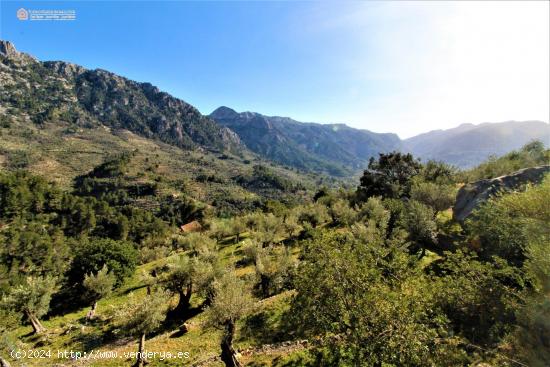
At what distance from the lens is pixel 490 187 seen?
142 ft

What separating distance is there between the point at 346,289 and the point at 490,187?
39933mm

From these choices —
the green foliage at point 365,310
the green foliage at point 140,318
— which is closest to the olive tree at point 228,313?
the green foliage at point 140,318

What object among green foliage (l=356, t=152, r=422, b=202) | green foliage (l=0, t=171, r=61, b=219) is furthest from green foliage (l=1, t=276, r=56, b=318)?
green foliage (l=0, t=171, r=61, b=219)

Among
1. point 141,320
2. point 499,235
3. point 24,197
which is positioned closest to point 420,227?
point 499,235

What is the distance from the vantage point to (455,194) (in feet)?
174

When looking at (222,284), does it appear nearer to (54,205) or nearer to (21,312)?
(21,312)

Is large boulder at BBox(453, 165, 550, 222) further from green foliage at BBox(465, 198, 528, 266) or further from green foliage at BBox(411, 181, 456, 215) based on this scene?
green foliage at BBox(465, 198, 528, 266)

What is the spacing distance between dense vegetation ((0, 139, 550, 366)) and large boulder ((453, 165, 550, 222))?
330 cm

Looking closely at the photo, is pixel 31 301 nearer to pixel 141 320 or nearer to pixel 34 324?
pixel 34 324

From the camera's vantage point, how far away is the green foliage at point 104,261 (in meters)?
51.3

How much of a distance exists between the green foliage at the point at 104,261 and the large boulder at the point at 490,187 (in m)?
60.1

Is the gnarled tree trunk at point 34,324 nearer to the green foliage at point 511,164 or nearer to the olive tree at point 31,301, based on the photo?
the olive tree at point 31,301

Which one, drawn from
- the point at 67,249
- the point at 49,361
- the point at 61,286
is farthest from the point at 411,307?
the point at 67,249

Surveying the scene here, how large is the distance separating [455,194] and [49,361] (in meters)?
64.3
